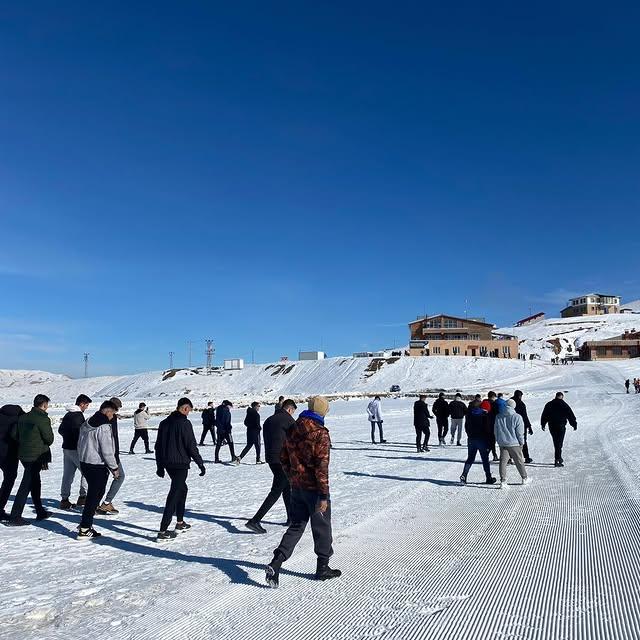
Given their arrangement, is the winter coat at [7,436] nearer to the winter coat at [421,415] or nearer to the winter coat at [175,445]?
the winter coat at [175,445]

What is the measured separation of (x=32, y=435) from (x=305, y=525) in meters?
5.11

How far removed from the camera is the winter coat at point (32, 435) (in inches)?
330

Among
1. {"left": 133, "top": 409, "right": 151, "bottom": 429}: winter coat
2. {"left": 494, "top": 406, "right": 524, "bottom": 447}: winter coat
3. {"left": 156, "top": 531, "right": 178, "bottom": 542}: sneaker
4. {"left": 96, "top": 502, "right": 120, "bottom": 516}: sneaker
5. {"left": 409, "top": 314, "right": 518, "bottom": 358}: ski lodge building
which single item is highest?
{"left": 409, "top": 314, "right": 518, "bottom": 358}: ski lodge building

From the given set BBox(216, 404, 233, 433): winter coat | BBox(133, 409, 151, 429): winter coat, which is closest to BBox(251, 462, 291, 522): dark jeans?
BBox(216, 404, 233, 433): winter coat

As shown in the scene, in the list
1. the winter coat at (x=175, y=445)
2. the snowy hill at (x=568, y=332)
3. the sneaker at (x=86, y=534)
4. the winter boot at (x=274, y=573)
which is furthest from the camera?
the snowy hill at (x=568, y=332)

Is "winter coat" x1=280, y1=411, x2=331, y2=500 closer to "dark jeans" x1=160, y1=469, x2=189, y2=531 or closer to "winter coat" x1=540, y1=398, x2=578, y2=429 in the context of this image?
"dark jeans" x1=160, y1=469, x2=189, y2=531

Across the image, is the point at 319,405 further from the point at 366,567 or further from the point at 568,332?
the point at 568,332

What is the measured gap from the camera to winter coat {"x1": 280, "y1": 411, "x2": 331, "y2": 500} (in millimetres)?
5492

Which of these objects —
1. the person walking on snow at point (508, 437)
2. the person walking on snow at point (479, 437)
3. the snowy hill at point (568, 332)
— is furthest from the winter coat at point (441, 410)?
the snowy hill at point (568, 332)

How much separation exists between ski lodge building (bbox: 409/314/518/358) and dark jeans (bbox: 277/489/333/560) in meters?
86.9

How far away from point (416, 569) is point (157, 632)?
2.78 metres

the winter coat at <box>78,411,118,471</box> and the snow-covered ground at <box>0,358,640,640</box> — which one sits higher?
the winter coat at <box>78,411,118,471</box>

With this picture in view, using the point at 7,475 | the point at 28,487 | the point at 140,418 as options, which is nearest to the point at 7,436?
the point at 7,475

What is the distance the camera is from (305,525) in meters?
5.57
